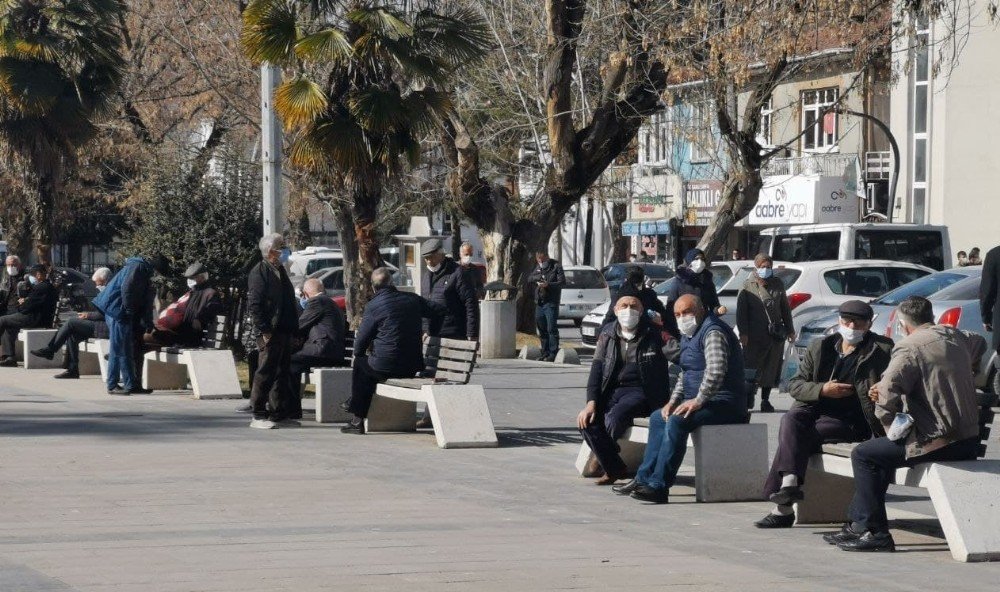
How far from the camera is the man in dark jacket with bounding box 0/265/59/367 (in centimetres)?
2200

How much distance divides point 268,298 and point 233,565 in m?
6.43

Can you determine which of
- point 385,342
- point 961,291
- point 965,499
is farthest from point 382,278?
point 961,291

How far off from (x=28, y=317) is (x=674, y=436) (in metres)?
14.2

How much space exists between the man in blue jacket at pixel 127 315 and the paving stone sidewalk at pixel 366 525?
2.99 m

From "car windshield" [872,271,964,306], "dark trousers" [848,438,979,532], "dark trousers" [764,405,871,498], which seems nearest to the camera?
"dark trousers" [848,438,979,532]

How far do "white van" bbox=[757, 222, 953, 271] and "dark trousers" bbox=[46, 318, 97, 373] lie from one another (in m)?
12.5

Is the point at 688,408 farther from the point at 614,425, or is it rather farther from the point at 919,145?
the point at 919,145

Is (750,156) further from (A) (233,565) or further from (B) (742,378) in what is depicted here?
(A) (233,565)

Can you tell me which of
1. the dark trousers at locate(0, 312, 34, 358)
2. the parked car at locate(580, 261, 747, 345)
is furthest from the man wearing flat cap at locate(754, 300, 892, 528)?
the dark trousers at locate(0, 312, 34, 358)

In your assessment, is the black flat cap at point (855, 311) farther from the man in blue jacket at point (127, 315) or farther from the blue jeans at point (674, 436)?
the man in blue jacket at point (127, 315)

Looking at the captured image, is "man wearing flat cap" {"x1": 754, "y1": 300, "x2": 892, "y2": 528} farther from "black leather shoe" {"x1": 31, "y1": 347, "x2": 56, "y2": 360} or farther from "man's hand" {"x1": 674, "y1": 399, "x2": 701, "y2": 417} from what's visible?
"black leather shoe" {"x1": 31, "y1": 347, "x2": 56, "y2": 360}

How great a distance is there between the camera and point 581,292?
3566 cm

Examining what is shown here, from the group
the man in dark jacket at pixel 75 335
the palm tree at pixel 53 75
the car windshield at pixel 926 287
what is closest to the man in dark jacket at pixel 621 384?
the car windshield at pixel 926 287

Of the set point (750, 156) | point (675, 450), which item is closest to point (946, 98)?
point (750, 156)
